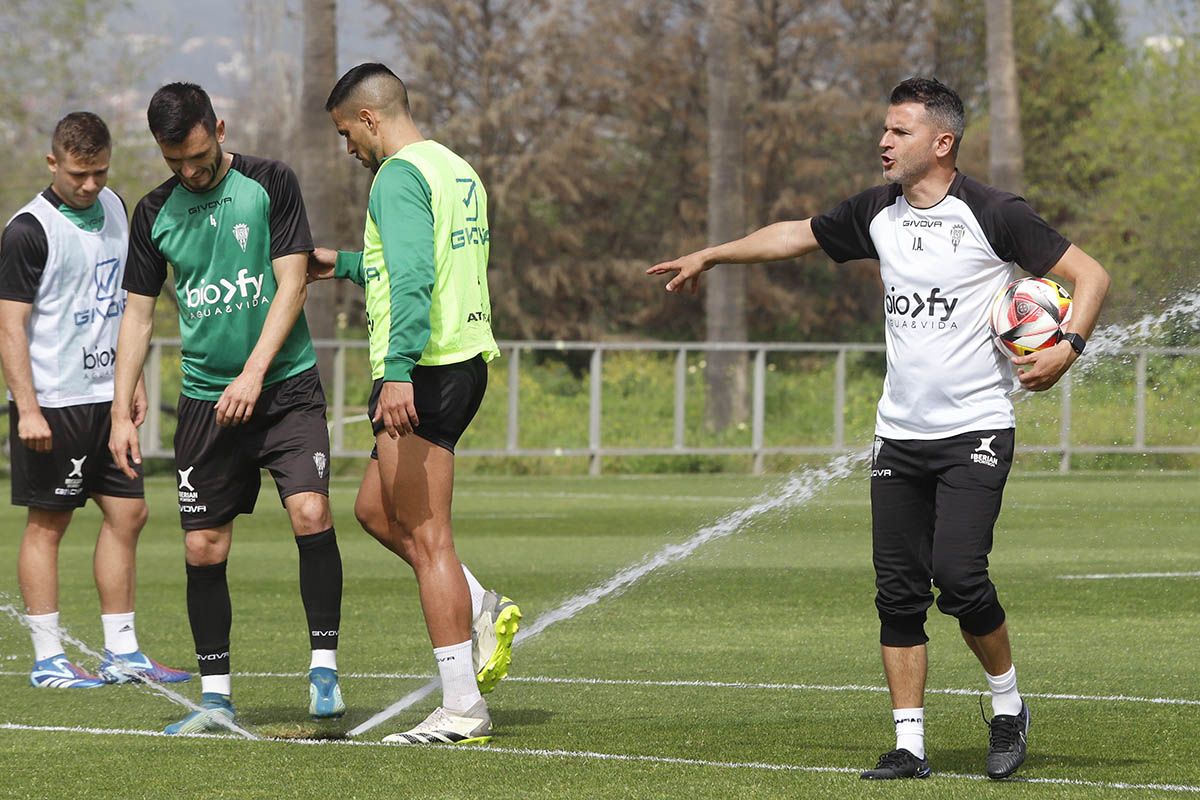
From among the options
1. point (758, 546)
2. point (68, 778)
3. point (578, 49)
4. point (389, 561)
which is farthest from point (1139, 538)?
point (578, 49)

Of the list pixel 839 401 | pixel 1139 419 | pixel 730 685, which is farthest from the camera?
pixel 839 401

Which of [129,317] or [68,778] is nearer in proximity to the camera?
[68,778]

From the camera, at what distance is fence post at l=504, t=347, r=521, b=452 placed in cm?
2575

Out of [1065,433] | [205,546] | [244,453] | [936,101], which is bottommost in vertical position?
[1065,433]

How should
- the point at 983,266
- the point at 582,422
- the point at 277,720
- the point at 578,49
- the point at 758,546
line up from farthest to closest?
the point at 578,49 < the point at 582,422 < the point at 758,546 < the point at 277,720 < the point at 983,266

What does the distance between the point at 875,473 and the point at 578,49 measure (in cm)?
4609

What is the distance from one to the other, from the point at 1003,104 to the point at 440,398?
967 inches

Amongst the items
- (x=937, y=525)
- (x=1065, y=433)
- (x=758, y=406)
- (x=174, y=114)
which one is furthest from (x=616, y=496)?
(x=937, y=525)

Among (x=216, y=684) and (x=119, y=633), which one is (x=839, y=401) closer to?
(x=119, y=633)

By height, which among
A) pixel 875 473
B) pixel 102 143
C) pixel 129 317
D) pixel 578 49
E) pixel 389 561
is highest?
pixel 578 49

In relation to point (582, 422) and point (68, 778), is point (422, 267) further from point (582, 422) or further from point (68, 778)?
point (582, 422)

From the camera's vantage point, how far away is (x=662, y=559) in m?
15.1

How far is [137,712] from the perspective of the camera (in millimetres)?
7707

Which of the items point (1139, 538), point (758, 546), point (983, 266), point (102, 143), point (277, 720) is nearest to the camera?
point (983, 266)
